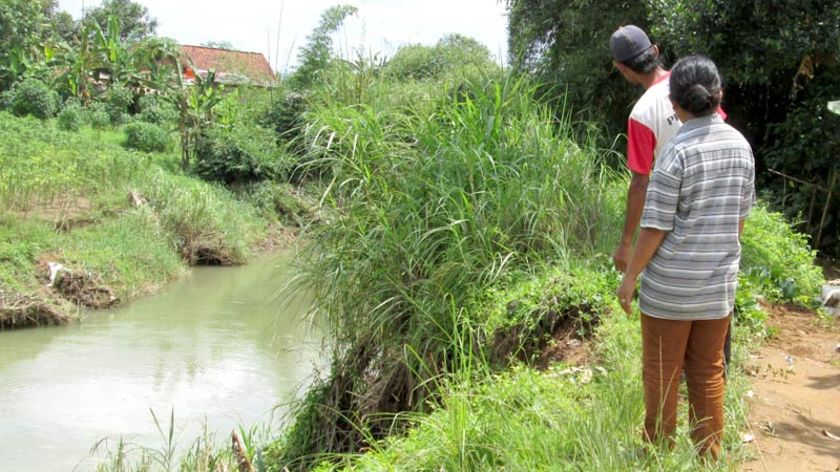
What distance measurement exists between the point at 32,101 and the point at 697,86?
23652mm

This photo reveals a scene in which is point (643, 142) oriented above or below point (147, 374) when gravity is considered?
above

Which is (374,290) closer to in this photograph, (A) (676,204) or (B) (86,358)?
(A) (676,204)

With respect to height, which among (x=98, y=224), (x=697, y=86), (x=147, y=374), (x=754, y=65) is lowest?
(x=147, y=374)

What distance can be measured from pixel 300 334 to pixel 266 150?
11.4 meters

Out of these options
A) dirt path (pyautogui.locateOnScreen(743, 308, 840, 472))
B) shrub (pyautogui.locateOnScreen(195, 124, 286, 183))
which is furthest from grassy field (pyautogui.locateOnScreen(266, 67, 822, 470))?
shrub (pyautogui.locateOnScreen(195, 124, 286, 183))

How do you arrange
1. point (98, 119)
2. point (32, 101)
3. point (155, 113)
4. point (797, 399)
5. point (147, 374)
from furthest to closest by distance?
point (155, 113)
point (98, 119)
point (32, 101)
point (147, 374)
point (797, 399)

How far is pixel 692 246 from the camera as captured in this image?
2.81m

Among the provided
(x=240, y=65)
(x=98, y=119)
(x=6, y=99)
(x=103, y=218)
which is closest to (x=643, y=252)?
(x=103, y=218)

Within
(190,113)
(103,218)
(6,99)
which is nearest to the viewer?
(103,218)

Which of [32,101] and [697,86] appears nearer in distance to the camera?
[697,86]

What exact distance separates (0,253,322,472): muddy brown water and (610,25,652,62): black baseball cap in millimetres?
2946

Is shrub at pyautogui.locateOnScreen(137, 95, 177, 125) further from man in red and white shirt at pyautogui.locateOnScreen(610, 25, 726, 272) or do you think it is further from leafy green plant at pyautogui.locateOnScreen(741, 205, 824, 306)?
man in red and white shirt at pyautogui.locateOnScreen(610, 25, 726, 272)

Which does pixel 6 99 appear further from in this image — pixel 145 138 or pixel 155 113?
pixel 145 138

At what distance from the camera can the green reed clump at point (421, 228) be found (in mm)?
4926
